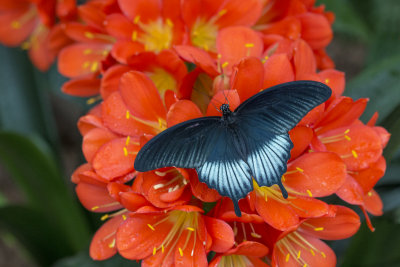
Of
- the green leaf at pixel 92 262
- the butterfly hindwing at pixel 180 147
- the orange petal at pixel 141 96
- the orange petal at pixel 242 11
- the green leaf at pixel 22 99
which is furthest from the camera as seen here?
the green leaf at pixel 22 99

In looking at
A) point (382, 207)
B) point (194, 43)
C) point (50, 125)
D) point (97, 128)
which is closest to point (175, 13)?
point (194, 43)

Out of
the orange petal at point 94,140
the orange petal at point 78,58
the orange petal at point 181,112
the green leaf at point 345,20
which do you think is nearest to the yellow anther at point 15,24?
the orange petal at point 78,58

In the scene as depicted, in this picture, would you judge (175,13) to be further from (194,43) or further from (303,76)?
(303,76)

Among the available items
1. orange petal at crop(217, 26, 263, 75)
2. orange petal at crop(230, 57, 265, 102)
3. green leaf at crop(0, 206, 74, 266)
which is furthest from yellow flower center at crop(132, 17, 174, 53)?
green leaf at crop(0, 206, 74, 266)

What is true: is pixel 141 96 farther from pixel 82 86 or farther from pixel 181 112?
Answer: pixel 82 86

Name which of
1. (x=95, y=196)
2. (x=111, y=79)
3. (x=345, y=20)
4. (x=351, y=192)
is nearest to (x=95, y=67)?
(x=111, y=79)

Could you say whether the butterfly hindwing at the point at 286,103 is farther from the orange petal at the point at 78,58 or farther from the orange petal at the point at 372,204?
the orange petal at the point at 78,58
